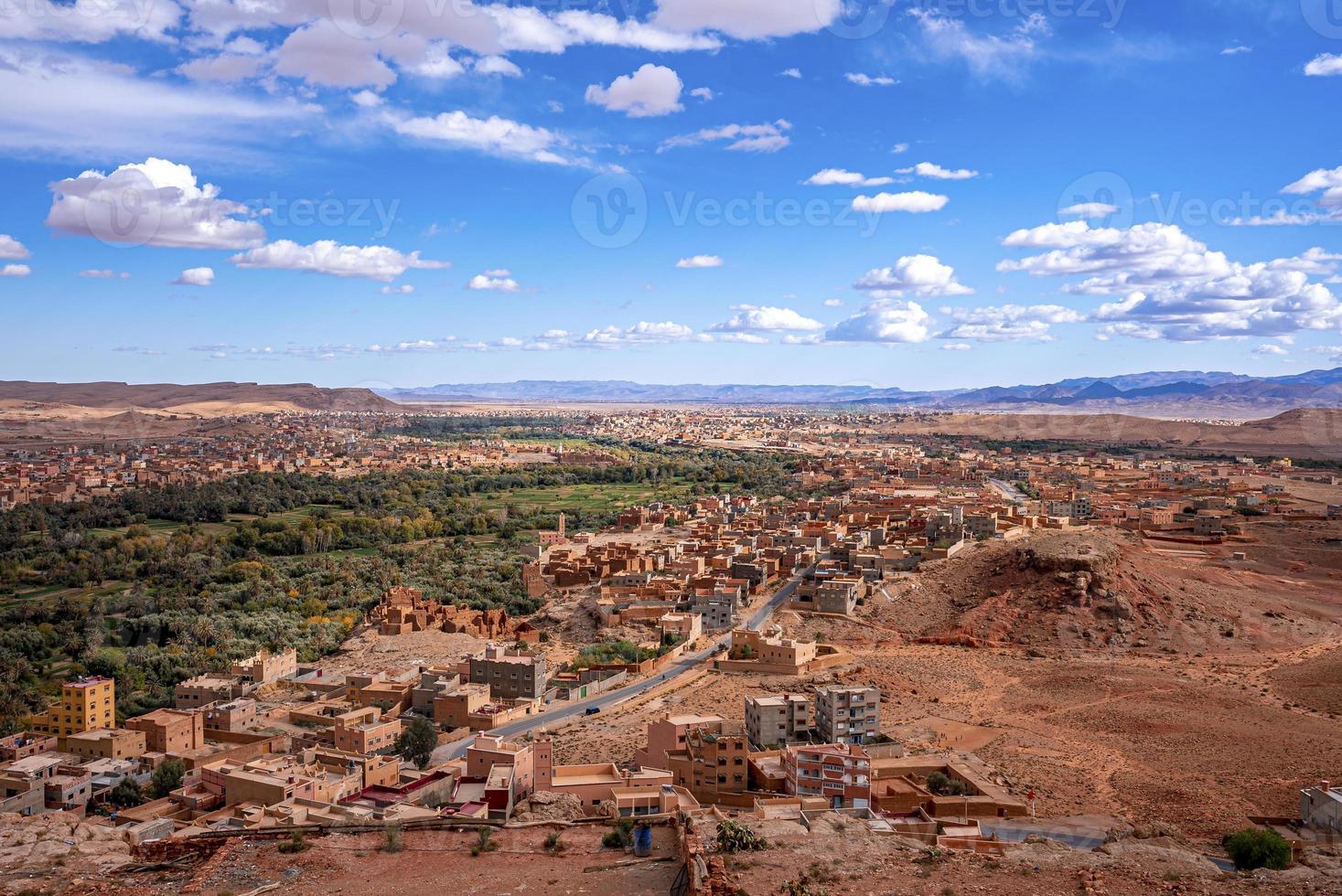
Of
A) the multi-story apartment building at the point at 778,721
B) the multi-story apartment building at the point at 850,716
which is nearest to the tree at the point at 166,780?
the multi-story apartment building at the point at 778,721

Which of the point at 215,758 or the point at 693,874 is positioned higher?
the point at 693,874

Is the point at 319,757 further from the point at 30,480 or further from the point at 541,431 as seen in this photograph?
the point at 541,431

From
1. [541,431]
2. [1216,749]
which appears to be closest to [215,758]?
[1216,749]

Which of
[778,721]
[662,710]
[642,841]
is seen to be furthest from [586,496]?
[642,841]

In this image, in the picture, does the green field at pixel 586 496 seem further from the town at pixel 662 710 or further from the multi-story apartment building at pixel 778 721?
the multi-story apartment building at pixel 778 721

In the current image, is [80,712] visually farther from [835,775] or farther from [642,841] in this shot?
[835,775]

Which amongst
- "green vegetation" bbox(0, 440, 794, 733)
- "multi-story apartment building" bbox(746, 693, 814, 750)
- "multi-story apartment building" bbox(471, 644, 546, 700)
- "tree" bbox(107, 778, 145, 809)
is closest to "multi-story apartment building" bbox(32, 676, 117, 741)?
"green vegetation" bbox(0, 440, 794, 733)

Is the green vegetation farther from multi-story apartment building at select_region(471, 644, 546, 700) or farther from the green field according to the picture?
multi-story apartment building at select_region(471, 644, 546, 700)
